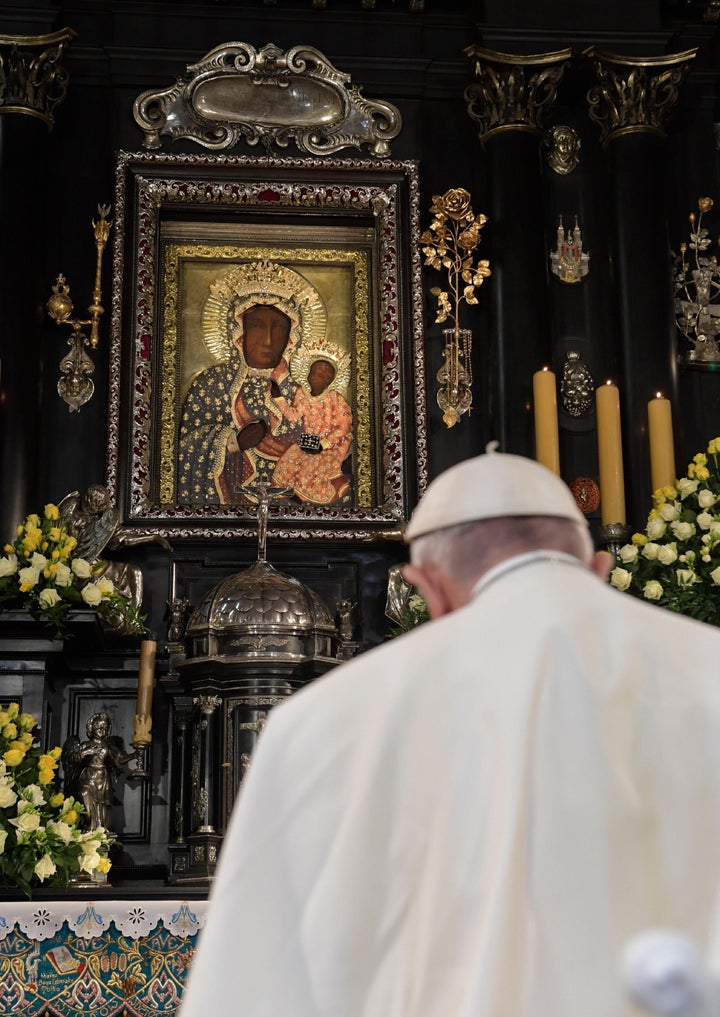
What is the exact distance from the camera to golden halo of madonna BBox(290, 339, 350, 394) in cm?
743

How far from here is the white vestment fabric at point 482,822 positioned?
6.39 ft

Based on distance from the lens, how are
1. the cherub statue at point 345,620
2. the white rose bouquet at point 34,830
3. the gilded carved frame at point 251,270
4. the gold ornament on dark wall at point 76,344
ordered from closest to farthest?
1. the white rose bouquet at point 34,830
2. the cherub statue at point 345,620
3. the gilded carved frame at point 251,270
4. the gold ornament on dark wall at point 76,344

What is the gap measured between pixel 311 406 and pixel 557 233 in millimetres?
1579

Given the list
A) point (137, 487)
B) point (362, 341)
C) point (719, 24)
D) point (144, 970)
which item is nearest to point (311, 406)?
point (362, 341)

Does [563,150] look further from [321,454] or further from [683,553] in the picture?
[683,553]

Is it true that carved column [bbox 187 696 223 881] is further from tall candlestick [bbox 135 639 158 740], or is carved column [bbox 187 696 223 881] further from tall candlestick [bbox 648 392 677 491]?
tall candlestick [bbox 648 392 677 491]

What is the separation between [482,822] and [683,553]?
4056 millimetres

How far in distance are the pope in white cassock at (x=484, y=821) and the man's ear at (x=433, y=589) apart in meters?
0.14

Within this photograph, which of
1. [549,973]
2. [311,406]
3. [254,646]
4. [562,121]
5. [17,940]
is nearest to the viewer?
[549,973]

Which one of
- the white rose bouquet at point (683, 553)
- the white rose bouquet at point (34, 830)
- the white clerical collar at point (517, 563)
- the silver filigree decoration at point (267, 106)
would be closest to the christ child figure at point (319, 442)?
the silver filigree decoration at point (267, 106)

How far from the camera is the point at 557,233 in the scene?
24.8ft

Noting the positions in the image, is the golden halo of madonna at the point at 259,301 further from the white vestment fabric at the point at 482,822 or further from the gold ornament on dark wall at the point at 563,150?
the white vestment fabric at the point at 482,822

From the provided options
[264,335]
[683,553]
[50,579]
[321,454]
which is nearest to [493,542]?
[683,553]

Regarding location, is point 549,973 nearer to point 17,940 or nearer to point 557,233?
point 17,940
